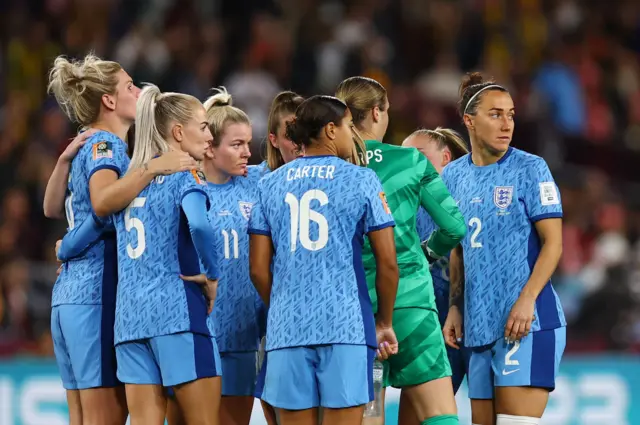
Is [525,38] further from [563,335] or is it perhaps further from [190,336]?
[190,336]

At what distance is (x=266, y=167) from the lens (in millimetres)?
6547

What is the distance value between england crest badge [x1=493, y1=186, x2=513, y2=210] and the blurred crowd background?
18.3 feet

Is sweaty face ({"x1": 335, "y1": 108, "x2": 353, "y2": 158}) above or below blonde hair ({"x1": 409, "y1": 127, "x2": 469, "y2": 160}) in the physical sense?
below

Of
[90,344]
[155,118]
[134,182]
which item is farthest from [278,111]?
[90,344]

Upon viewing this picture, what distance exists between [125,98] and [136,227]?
81cm

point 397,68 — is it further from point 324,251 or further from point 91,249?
point 324,251

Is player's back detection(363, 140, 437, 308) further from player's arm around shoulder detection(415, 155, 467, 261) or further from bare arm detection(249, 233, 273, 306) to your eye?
bare arm detection(249, 233, 273, 306)

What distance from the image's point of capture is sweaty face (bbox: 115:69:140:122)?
18.9 feet

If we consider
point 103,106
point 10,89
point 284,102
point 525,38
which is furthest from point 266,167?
point 525,38

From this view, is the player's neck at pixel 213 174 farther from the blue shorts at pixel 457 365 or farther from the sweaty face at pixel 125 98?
the blue shorts at pixel 457 365

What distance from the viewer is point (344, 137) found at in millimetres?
5191

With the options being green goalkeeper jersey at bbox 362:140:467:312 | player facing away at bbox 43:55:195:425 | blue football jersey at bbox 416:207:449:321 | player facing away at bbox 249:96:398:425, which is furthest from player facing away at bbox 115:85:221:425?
blue football jersey at bbox 416:207:449:321

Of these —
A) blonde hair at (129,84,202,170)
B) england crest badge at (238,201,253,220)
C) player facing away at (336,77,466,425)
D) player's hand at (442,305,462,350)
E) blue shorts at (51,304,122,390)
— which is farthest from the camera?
england crest badge at (238,201,253,220)

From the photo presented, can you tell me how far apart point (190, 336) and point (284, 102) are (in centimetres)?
157
